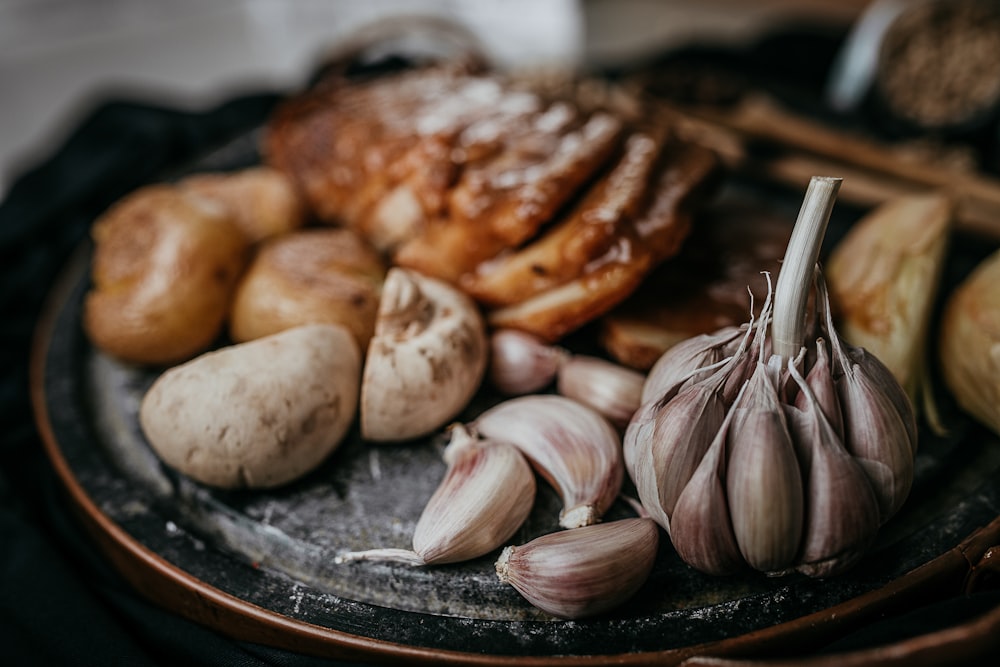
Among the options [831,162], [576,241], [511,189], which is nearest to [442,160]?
[511,189]

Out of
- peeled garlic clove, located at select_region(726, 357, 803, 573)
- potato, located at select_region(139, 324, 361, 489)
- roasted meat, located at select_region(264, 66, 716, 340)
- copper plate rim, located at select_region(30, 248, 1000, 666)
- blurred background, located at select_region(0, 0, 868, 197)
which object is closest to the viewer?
copper plate rim, located at select_region(30, 248, 1000, 666)

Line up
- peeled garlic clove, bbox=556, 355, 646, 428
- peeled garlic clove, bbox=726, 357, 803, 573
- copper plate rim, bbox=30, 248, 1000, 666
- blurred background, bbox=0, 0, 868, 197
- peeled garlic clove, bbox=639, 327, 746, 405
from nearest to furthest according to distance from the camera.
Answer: copper plate rim, bbox=30, 248, 1000, 666, peeled garlic clove, bbox=726, 357, 803, 573, peeled garlic clove, bbox=639, 327, 746, 405, peeled garlic clove, bbox=556, 355, 646, 428, blurred background, bbox=0, 0, 868, 197

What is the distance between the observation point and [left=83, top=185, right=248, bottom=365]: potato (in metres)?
1.80

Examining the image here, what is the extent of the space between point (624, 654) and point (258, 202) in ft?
5.17

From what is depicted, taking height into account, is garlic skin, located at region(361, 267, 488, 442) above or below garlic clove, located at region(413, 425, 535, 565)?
above

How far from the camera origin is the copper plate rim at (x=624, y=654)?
1.00 meters

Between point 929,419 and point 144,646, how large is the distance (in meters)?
1.66

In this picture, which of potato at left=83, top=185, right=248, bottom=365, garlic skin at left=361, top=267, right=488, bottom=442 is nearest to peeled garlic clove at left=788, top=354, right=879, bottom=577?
garlic skin at left=361, top=267, right=488, bottom=442

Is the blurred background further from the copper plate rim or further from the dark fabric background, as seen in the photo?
the copper plate rim

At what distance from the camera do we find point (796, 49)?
3.42 meters

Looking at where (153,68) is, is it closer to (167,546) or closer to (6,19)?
(6,19)

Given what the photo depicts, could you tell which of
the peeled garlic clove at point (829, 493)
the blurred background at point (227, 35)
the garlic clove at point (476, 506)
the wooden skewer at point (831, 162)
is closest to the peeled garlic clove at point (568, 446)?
the garlic clove at point (476, 506)

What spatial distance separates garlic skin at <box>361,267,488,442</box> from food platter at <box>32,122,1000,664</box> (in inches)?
3.4

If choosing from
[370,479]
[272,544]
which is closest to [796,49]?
[370,479]
